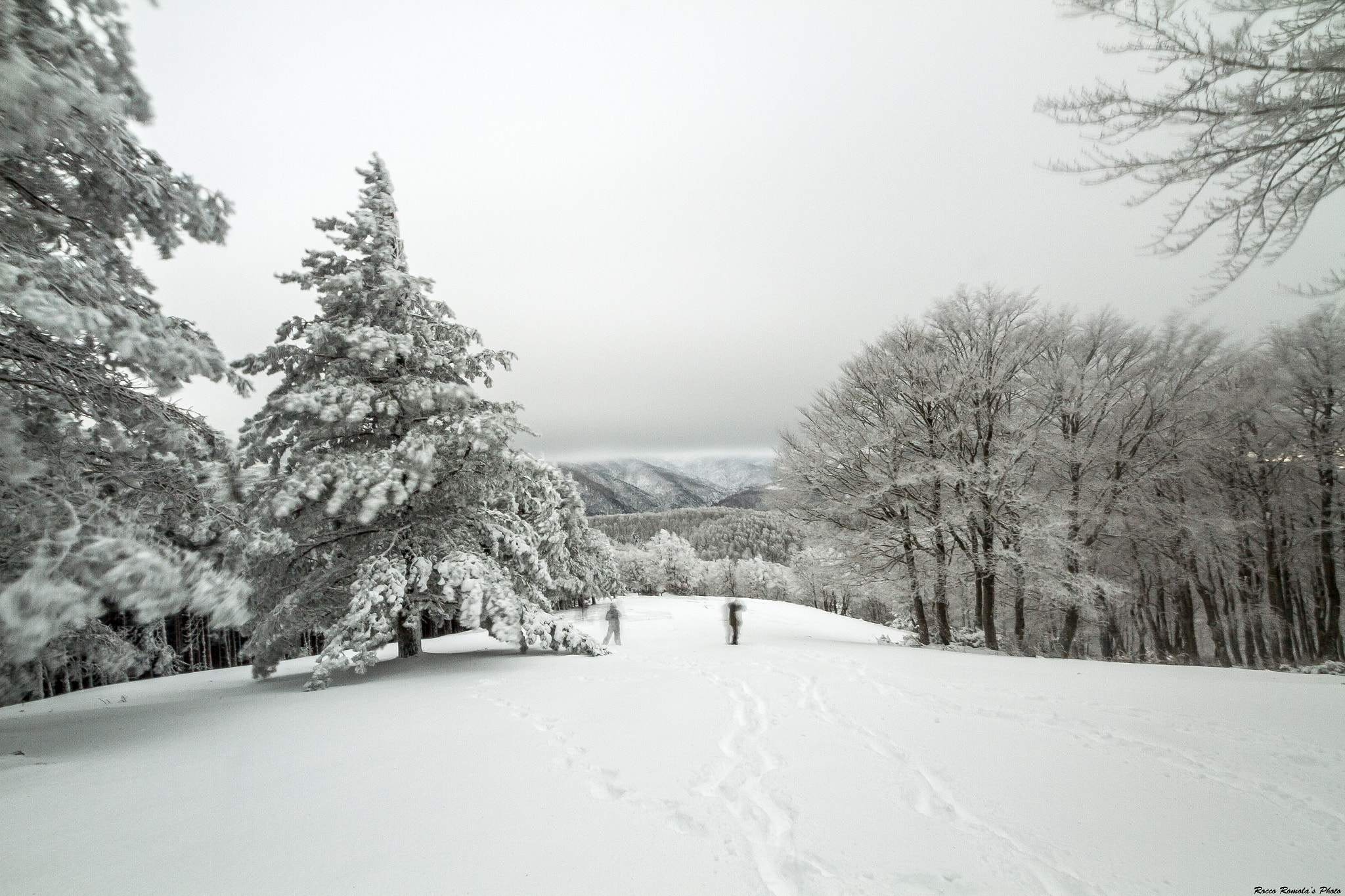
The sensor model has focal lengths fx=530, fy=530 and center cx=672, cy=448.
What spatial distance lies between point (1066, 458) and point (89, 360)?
1721 cm

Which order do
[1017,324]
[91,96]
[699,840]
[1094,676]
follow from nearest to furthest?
[699,840], [91,96], [1094,676], [1017,324]

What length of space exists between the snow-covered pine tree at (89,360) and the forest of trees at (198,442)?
0.02m

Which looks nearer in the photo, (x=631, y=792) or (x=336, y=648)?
(x=631, y=792)

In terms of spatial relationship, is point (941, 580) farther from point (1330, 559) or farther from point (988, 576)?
point (1330, 559)

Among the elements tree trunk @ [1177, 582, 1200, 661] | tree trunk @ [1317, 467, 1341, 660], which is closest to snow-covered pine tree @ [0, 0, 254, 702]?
tree trunk @ [1317, 467, 1341, 660]

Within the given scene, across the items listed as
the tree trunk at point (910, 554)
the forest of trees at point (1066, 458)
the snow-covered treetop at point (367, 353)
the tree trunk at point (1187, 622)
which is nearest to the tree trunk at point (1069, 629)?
the forest of trees at point (1066, 458)

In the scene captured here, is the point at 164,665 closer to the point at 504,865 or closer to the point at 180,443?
the point at 180,443

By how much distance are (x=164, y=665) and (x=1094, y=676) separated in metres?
20.3

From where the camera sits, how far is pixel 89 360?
461 centimetres

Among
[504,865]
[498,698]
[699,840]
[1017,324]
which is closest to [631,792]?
[699,840]

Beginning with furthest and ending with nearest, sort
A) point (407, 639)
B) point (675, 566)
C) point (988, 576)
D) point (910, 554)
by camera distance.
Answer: point (675, 566) → point (910, 554) → point (988, 576) → point (407, 639)

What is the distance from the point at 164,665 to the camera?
13.9 meters

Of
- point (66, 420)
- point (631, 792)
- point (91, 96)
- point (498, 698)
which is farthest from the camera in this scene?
point (498, 698)

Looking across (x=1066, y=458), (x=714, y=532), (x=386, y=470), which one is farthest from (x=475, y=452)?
(x=714, y=532)
